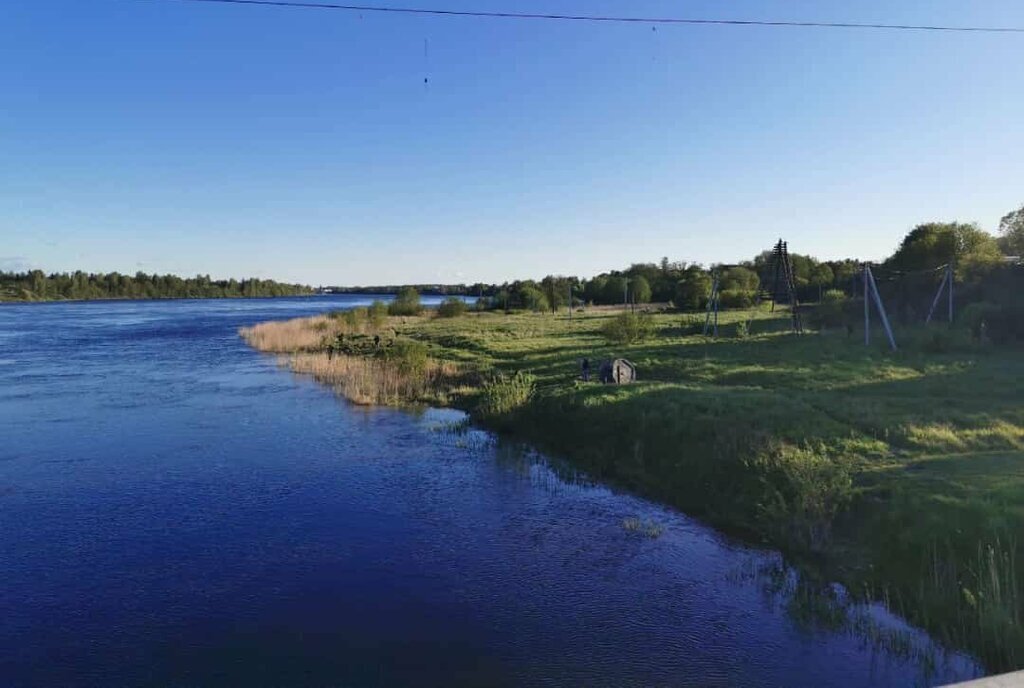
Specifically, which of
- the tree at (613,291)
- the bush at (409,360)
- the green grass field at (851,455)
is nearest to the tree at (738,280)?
the tree at (613,291)

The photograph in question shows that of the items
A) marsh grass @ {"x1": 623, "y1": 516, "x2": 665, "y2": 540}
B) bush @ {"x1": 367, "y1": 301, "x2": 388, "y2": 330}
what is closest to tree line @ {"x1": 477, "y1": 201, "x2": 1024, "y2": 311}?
bush @ {"x1": 367, "y1": 301, "x2": 388, "y2": 330}

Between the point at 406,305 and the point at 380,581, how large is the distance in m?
76.2

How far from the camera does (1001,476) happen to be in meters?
10.2

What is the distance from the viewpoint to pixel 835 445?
12617mm

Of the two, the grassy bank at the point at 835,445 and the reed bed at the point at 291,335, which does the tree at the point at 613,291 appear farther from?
the grassy bank at the point at 835,445

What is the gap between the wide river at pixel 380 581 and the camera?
7895 mm

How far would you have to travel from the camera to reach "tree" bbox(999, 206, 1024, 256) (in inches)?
1774

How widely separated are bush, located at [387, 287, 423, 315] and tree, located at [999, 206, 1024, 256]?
59543mm

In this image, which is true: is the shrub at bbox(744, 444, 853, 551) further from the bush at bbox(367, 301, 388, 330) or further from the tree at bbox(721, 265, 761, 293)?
the tree at bbox(721, 265, 761, 293)

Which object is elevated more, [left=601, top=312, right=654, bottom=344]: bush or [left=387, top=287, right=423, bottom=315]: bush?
[left=387, top=287, right=423, bottom=315]: bush

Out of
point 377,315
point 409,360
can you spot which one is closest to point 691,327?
point 409,360

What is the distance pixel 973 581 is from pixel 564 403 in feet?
39.6

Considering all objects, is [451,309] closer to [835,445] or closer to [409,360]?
[409,360]

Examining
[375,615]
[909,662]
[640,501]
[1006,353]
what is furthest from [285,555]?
[1006,353]
